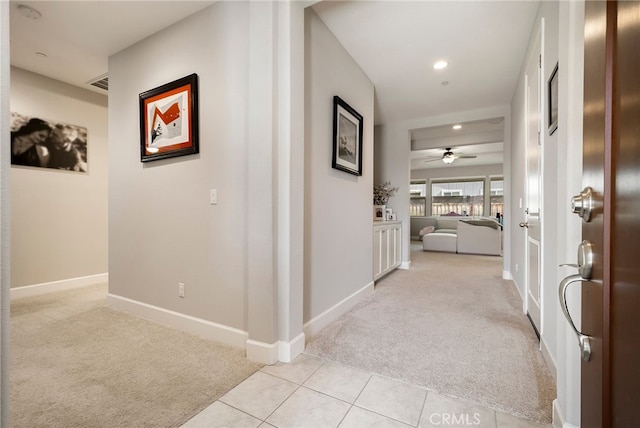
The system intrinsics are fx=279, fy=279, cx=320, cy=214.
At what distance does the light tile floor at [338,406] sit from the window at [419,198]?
9.44 meters

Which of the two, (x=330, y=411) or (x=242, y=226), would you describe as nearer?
(x=330, y=411)

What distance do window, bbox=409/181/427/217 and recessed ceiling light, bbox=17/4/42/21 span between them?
32.9ft

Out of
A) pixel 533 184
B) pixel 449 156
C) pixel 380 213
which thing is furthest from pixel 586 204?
pixel 449 156

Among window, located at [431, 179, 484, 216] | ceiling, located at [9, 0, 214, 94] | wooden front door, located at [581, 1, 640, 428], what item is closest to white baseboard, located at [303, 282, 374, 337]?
wooden front door, located at [581, 1, 640, 428]

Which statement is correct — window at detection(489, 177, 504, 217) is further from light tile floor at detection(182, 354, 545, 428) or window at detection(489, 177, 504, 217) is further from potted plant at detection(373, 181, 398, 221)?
light tile floor at detection(182, 354, 545, 428)

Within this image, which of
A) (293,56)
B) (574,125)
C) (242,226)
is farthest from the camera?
(242,226)

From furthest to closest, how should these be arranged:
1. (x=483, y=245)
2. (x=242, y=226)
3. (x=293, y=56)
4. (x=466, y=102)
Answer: (x=483, y=245)
(x=466, y=102)
(x=242, y=226)
(x=293, y=56)

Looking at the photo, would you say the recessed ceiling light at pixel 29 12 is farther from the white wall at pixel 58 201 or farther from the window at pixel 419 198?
the window at pixel 419 198

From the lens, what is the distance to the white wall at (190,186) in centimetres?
201

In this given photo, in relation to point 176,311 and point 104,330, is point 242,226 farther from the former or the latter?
point 104,330

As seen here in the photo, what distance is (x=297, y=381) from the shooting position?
62.1 inches

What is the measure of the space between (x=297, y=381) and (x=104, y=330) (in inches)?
68.8

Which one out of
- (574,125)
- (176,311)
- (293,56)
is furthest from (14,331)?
(574,125)

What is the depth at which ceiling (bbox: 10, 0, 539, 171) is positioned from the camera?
217 centimetres
